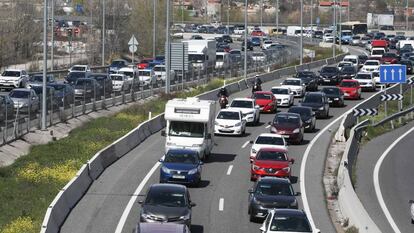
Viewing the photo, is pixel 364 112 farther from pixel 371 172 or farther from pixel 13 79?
pixel 13 79

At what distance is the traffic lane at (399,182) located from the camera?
1219 inches

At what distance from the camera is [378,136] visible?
52750 mm

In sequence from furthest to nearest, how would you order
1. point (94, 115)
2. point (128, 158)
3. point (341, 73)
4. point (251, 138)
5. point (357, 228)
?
1. point (341, 73)
2. point (94, 115)
3. point (251, 138)
4. point (128, 158)
5. point (357, 228)

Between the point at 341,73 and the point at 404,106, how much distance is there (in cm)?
791

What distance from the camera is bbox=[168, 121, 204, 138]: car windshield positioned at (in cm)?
3780

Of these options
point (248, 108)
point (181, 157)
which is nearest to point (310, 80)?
point (248, 108)

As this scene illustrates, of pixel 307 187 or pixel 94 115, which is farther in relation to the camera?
pixel 94 115

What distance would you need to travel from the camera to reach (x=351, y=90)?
208 ft

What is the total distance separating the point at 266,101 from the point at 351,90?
33.9 ft

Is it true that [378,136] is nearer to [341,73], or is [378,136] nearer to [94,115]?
[94,115]

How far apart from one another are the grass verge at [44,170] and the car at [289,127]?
23.9 ft

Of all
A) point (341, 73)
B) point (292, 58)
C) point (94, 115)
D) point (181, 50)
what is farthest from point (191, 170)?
point (292, 58)

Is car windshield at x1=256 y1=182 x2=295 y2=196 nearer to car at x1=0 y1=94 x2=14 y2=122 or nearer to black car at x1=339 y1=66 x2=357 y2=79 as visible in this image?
car at x1=0 y1=94 x2=14 y2=122

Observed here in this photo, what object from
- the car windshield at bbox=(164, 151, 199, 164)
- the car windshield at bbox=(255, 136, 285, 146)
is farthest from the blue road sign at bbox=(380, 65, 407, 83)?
the car windshield at bbox=(164, 151, 199, 164)
